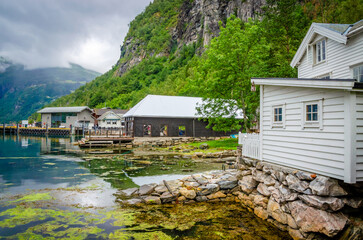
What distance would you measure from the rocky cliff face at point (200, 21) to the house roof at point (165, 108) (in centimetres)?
3442

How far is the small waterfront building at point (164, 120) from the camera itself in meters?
33.0

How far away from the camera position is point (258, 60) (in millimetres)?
22359

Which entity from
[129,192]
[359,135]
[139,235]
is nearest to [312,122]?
[359,135]

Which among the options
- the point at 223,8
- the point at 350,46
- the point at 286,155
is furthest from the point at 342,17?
the point at 223,8

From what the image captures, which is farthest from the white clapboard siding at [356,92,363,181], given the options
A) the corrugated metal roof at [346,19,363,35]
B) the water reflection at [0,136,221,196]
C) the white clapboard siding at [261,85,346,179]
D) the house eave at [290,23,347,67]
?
the water reflection at [0,136,221,196]

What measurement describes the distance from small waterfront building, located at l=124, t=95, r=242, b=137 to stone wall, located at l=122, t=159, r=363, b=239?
2145 cm

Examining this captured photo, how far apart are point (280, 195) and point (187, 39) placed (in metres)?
106

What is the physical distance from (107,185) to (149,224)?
570cm

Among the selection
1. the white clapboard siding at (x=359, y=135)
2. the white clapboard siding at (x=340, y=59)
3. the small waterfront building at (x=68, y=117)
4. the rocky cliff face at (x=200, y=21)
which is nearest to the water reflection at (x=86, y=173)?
the white clapboard siding at (x=340, y=59)

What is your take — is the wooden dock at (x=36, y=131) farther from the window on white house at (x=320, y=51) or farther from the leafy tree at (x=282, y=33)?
the window on white house at (x=320, y=51)

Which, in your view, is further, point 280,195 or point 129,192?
point 129,192

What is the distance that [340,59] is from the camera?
39.3 ft

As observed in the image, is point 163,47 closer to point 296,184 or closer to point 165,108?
point 165,108

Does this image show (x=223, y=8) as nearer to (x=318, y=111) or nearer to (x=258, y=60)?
(x=258, y=60)
